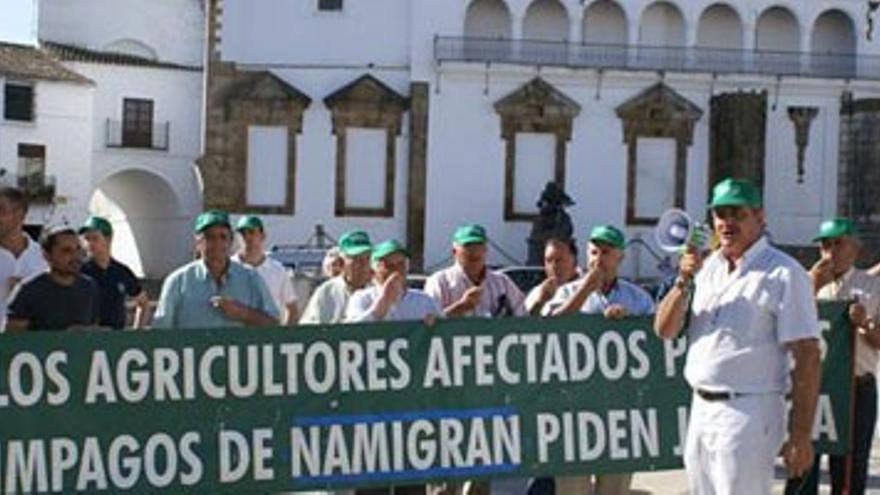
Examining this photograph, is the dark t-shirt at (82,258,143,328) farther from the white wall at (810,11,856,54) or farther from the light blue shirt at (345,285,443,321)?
the white wall at (810,11,856,54)

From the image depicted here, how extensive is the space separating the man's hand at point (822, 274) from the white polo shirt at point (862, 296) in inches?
2.1

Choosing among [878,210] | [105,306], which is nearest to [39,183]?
[878,210]

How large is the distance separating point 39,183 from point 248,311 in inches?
1615

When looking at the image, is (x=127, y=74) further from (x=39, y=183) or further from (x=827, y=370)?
(x=827, y=370)

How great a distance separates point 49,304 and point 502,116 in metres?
35.3

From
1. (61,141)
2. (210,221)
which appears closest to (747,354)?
(210,221)

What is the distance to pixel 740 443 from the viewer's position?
6.20 m

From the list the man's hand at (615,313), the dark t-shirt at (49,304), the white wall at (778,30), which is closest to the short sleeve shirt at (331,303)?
the man's hand at (615,313)

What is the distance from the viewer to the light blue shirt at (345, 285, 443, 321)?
8.20 metres

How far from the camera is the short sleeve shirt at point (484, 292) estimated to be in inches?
344

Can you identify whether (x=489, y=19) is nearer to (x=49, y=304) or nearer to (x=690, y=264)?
(x=49, y=304)

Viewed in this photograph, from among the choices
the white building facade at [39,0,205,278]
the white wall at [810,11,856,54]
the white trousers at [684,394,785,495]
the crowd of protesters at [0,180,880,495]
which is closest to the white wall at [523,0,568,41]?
the white wall at [810,11,856,54]

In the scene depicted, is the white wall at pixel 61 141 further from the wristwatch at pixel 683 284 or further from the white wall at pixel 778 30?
the wristwatch at pixel 683 284

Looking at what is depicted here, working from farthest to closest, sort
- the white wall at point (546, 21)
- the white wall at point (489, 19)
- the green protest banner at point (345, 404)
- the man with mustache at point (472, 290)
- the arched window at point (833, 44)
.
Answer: the arched window at point (833, 44)
the white wall at point (546, 21)
the white wall at point (489, 19)
the man with mustache at point (472, 290)
the green protest banner at point (345, 404)
